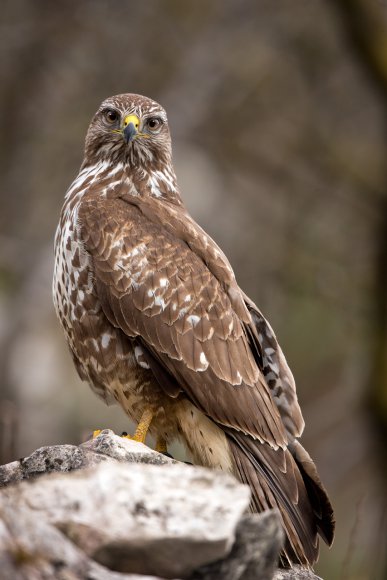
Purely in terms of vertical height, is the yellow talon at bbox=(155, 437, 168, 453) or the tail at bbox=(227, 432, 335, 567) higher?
the tail at bbox=(227, 432, 335, 567)

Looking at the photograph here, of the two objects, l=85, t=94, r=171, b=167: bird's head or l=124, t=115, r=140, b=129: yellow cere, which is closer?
l=124, t=115, r=140, b=129: yellow cere

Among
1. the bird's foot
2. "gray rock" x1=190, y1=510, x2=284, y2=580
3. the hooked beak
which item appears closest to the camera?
"gray rock" x1=190, y1=510, x2=284, y2=580

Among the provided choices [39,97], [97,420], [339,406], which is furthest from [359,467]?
[39,97]

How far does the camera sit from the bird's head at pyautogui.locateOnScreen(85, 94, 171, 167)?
284 inches

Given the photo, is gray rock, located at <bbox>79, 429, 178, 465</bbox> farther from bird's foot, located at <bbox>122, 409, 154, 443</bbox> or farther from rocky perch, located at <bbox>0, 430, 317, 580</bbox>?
rocky perch, located at <bbox>0, 430, 317, 580</bbox>

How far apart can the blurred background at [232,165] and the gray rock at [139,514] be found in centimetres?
966

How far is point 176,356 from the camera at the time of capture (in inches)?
248

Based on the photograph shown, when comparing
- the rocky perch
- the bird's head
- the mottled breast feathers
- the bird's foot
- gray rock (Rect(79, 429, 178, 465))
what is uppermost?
the bird's head

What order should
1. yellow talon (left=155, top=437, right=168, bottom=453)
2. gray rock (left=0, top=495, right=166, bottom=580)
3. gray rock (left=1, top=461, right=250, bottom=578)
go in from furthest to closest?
yellow talon (left=155, top=437, right=168, bottom=453) < gray rock (left=1, top=461, right=250, bottom=578) < gray rock (left=0, top=495, right=166, bottom=580)

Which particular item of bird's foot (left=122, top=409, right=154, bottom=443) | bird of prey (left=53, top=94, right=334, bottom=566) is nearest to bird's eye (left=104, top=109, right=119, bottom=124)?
bird of prey (left=53, top=94, right=334, bottom=566)

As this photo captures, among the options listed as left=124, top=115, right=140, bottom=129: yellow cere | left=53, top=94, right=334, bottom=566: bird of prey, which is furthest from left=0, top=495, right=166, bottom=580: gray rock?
left=124, top=115, right=140, bottom=129: yellow cere

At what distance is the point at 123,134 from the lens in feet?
23.4

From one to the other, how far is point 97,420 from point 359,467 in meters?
3.48

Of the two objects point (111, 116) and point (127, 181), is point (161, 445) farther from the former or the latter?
point (111, 116)
